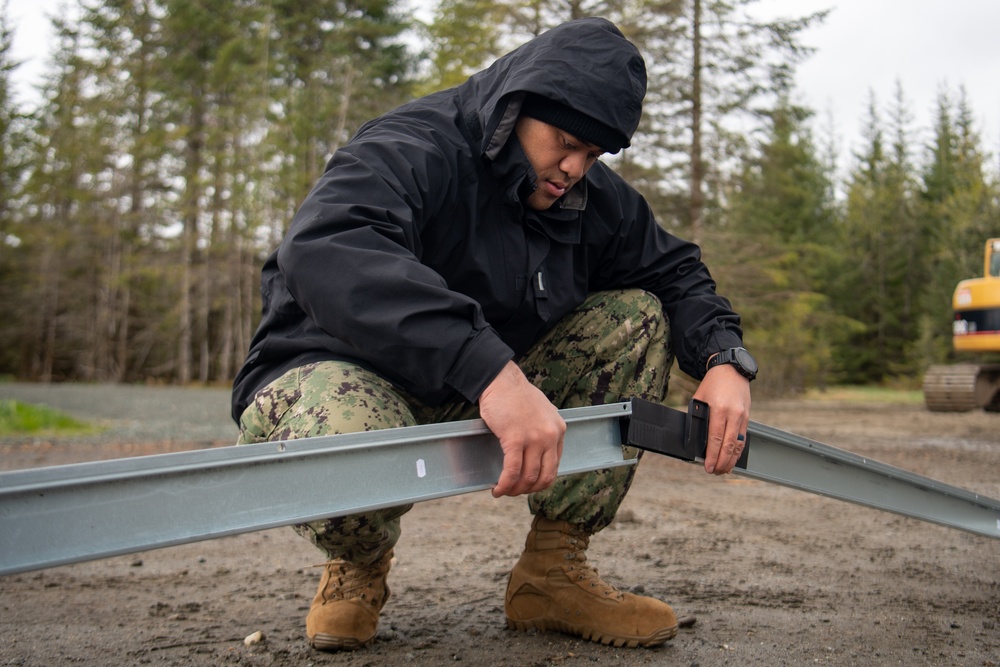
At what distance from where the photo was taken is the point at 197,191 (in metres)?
31.9

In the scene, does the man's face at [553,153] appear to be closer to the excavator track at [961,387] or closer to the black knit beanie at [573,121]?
the black knit beanie at [573,121]

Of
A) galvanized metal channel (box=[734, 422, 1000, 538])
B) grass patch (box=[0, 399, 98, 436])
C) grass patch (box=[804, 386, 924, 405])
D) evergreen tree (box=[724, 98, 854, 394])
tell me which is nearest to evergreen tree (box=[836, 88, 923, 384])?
evergreen tree (box=[724, 98, 854, 394])

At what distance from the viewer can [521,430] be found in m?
1.74

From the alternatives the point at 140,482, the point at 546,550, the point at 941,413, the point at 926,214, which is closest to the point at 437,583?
the point at 546,550

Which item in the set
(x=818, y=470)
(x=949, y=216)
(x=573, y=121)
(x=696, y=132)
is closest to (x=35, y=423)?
(x=573, y=121)

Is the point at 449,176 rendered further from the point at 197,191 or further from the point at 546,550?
the point at 197,191

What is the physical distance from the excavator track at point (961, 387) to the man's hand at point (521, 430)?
544 inches

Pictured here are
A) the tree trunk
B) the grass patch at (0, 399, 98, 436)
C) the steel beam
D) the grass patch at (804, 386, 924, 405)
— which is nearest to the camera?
the steel beam

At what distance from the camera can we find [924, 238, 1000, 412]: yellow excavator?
13.4m

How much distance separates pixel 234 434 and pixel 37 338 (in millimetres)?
31290

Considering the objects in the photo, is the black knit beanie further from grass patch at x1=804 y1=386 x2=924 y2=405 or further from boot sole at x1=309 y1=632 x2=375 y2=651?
grass patch at x1=804 y1=386 x2=924 y2=405

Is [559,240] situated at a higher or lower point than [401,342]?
higher

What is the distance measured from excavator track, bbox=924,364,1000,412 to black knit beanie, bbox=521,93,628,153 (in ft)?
43.7

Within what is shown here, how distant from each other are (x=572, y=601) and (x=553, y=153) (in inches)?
49.0
